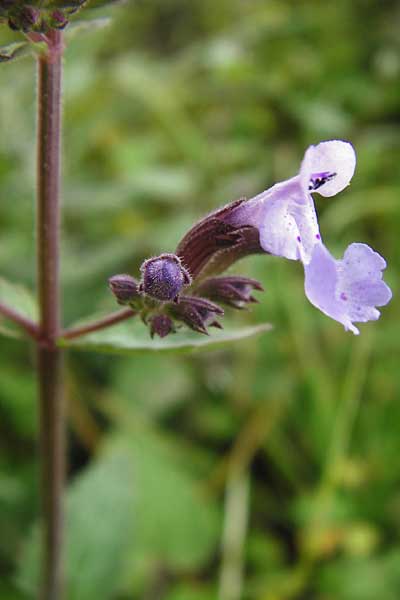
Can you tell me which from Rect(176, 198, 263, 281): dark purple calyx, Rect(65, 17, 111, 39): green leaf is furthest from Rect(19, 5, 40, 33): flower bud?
Rect(176, 198, 263, 281): dark purple calyx

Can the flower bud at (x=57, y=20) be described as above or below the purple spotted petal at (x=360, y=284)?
above

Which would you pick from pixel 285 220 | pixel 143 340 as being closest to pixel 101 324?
pixel 143 340

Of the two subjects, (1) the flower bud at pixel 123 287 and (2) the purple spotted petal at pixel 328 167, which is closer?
(2) the purple spotted petal at pixel 328 167

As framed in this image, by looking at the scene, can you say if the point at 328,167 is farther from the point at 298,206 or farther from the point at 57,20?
the point at 57,20

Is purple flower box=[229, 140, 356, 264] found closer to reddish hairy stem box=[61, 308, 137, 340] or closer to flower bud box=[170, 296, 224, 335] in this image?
flower bud box=[170, 296, 224, 335]

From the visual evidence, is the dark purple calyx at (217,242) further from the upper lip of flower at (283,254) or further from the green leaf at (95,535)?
the green leaf at (95,535)

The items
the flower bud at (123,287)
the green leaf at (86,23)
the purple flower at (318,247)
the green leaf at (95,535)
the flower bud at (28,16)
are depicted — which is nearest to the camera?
the purple flower at (318,247)

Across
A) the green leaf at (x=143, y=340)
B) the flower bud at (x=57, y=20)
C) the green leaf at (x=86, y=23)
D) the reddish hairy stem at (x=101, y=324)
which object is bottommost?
the green leaf at (x=143, y=340)

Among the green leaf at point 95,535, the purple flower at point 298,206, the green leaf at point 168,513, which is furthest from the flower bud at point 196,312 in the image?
the green leaf at point 168,513
